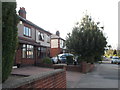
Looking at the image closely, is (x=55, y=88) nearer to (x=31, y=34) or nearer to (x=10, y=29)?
(x=10, y=29)

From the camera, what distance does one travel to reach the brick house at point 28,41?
18.8 metres

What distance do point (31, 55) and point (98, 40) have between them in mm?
9610

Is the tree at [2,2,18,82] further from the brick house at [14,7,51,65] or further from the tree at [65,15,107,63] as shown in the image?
the tree at [65,15,107,63]

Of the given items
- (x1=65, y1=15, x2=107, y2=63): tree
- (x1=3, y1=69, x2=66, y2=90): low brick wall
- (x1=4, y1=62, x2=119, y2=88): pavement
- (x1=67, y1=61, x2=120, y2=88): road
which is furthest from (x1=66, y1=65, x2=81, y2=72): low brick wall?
(x1=3, y1=69, x2=66, y2=90): low brick wall

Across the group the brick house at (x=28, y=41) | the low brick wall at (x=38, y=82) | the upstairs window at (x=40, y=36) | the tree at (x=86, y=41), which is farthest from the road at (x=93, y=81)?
the upstairs window at (x=40, y=36)

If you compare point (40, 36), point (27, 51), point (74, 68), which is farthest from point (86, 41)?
point (40, 36)

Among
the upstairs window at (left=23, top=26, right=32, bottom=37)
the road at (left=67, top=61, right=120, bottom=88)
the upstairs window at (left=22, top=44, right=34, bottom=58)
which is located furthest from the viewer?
the upstairs window at (left=23, top=26, right=32, bottom=37)

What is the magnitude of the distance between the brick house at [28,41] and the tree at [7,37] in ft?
41.7

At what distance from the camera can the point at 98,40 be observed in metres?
A: 17.9

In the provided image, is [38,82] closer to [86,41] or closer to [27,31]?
[86,41]

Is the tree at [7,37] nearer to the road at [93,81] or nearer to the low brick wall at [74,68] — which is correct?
the road at [93,81]

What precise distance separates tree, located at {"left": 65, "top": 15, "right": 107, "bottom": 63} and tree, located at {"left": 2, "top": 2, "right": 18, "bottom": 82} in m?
13.9

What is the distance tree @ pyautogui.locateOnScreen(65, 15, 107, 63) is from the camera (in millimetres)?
17875

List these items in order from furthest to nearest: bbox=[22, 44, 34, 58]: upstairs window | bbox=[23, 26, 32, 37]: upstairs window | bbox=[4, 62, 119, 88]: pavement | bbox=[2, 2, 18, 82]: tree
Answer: bbox=[23, 26, 32, 37]: upstairs window, bbox=[22, 44, 34, 58]: upstairs window, bbox=[4, 62, 119, 88]: pavement, bbox=[2, 2, 18, 82]: tree
